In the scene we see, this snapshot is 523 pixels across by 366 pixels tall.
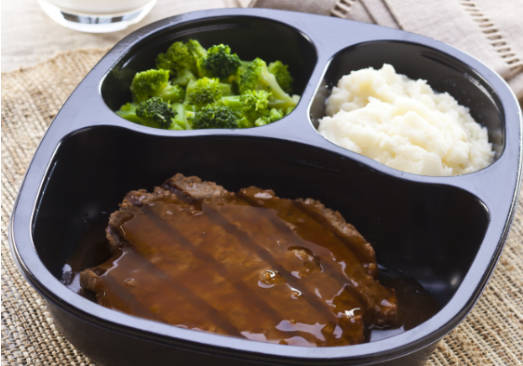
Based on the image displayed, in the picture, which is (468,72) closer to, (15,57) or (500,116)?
(500,116)

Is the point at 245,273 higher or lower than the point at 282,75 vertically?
lower

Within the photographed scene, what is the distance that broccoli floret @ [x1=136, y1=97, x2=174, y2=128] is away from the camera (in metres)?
3.45

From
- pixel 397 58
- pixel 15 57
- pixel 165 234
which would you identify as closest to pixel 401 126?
pixel 397 58

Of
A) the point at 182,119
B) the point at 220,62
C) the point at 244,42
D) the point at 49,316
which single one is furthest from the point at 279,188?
the point at 49,316

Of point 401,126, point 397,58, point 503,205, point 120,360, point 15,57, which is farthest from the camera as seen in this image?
point 15,57

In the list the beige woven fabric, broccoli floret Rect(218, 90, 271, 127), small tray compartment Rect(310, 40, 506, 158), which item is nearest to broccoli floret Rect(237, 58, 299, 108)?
broccoli floret Rect(218, 90, 271, 127)

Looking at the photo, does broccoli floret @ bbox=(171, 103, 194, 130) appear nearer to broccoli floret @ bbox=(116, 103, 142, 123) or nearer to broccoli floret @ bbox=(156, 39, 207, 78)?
broccoli floret @ bbox=(116, 103, 142, 123)

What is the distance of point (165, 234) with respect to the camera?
299 centimetres

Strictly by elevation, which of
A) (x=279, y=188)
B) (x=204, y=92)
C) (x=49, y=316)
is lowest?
(x=49, y=316)

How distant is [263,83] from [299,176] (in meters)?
0.69

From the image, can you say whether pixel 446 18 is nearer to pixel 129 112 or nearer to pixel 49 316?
pixel 129 112

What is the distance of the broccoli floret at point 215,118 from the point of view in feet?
11.1

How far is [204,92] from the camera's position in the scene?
3.61 m

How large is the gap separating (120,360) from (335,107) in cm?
181
